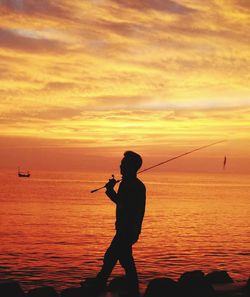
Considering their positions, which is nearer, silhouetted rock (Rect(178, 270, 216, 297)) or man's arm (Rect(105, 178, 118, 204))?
man's arm (Rect(105, 178, 118, 204))

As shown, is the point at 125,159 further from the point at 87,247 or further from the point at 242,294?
the point at 87,247

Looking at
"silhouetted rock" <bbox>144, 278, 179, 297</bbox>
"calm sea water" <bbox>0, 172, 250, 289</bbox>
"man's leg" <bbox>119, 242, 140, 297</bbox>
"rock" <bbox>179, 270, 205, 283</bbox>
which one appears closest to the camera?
"man's leg" <bbox>119, 242, 140, 297</bbox>

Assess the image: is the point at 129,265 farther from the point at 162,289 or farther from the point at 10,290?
the point at 10,290

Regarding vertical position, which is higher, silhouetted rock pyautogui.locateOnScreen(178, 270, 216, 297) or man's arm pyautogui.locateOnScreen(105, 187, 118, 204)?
man's arm pyautogui.locateOnScreen(105, 187, 118, 204)

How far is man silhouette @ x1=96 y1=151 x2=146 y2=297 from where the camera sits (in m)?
7.55

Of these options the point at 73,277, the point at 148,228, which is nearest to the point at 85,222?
the point at 148,228

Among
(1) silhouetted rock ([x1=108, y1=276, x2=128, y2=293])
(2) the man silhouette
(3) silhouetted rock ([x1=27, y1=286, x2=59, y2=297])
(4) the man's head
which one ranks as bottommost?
(1) silhouetted rock ([x1=108, y1=276, x2=128, y2=293])

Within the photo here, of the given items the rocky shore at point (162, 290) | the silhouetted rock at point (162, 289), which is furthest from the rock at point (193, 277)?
the silhouetted rock at point (162, 289)

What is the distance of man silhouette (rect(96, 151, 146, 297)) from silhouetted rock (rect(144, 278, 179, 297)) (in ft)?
6.04

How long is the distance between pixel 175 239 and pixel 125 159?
2417 centimetres

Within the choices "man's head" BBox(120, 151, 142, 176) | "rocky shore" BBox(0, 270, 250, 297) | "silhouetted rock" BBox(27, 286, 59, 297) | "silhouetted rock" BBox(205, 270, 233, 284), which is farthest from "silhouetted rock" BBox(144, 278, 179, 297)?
"man's head" BBox(120, 151, 142, 176)

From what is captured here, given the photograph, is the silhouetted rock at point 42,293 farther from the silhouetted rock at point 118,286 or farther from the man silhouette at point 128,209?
the man silhouette at point 128,209

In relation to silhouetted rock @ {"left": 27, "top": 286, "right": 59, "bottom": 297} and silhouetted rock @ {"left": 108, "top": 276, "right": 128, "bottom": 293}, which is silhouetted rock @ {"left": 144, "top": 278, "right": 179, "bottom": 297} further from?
silhouetted rock @ {"left": 27, "top": 286, "right": 59, "bottom": 297}

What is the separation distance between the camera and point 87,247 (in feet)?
90.0
